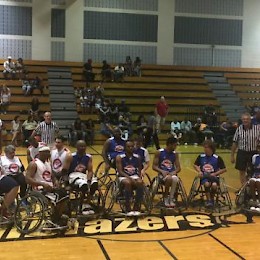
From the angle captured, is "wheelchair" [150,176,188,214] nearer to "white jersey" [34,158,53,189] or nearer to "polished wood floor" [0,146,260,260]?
"polished wood floor" [0,146,260,260]

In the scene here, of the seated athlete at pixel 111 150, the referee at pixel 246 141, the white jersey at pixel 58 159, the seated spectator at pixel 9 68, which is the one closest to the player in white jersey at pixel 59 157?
the white jersey at pixel 58 159

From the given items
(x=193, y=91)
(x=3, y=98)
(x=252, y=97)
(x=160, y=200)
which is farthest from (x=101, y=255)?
(x=252, y=97)

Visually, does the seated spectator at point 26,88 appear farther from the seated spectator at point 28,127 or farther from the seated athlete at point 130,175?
the seated athlete at point 130,175

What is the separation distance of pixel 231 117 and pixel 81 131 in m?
6.56

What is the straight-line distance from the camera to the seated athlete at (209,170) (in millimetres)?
6348

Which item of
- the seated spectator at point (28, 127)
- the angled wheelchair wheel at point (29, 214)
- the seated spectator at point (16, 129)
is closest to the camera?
the angled wheelchair wheel at point (29, 214)

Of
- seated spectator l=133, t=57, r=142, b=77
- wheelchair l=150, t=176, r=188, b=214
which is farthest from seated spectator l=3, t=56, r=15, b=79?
wheelchair l=150, t=176, r=188, b=214

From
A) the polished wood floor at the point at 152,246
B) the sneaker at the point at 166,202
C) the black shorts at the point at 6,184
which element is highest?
the black shorts at the point at 6,184

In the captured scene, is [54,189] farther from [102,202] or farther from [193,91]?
[193,91]

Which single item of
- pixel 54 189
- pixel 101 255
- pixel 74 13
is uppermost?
pixel 74 13

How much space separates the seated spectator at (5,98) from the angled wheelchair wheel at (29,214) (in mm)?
11107

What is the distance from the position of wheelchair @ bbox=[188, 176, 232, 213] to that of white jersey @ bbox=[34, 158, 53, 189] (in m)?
2.10

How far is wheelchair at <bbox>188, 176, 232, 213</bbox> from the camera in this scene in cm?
641

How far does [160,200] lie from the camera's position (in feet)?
22.1
